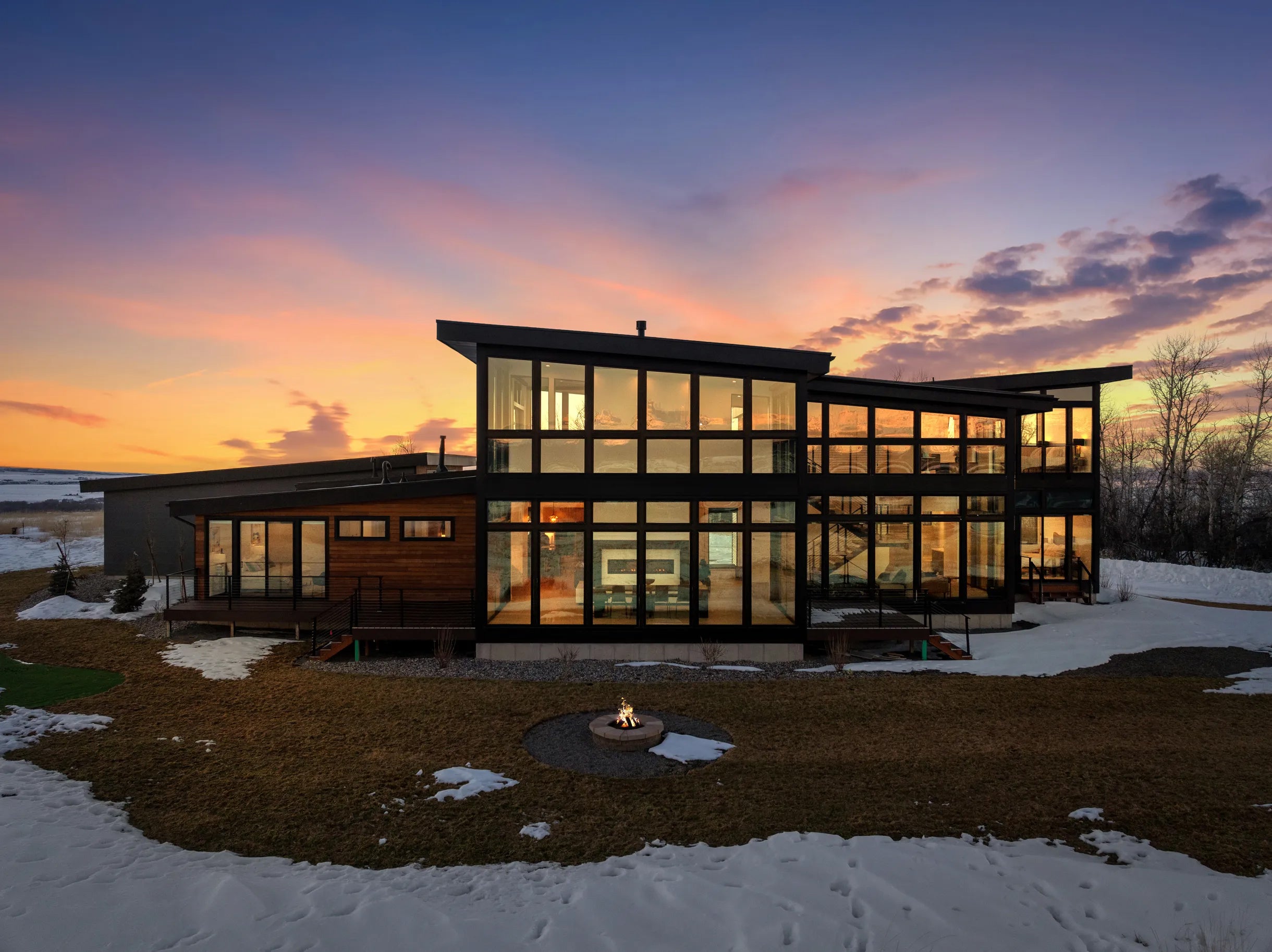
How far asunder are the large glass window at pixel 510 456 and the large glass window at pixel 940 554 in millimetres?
10460

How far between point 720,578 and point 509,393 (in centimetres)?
575

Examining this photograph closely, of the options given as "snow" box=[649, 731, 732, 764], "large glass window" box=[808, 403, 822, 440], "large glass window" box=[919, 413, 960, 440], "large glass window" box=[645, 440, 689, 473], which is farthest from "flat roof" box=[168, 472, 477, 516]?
"large glass window" box=[919, 413, 960, 440]

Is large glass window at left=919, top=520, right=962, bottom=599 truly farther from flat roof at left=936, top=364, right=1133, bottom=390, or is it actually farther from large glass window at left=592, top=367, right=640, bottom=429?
large glass window at left=592, top=367, right=640, bottom=429

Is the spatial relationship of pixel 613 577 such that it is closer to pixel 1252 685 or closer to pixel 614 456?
pixel 614 456

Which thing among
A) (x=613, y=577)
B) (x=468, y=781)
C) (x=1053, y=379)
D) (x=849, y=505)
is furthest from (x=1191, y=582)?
(x=468, y=781)

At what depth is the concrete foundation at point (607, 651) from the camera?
1238 centimetres

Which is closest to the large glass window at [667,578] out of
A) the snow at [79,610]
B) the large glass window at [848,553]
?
the large glass window at [848,553]

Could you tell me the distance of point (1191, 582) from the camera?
78.0 feet

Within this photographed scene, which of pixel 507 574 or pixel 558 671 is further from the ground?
pixel 507 574

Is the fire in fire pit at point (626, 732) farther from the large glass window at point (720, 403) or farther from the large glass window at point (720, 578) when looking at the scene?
the large glass window at point (720, 403)

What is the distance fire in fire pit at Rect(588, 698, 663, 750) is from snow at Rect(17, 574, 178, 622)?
48.1 feet

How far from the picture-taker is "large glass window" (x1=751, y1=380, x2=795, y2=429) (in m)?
12.6

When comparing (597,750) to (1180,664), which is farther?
(1180,664)

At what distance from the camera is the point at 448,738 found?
8117 mm
